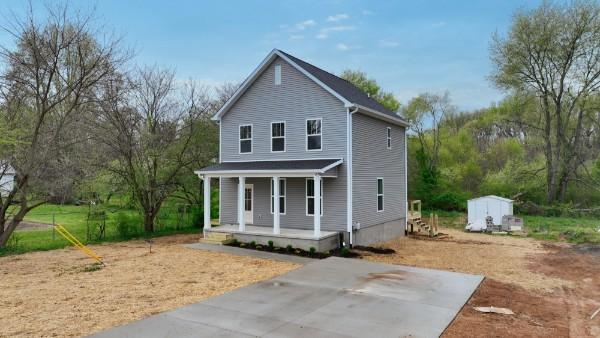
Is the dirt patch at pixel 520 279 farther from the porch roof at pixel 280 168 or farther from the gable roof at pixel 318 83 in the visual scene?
the gable roof at pixel 318 83

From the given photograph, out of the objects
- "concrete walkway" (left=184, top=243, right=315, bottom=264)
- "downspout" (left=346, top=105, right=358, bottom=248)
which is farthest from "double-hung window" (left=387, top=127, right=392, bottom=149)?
"concrete walkway" (left=184, top=243, right=315, bottom=264)

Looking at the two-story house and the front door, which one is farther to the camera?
the front door

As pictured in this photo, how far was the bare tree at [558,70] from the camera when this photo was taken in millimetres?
24297

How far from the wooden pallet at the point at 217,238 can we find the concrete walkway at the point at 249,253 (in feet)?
0.78

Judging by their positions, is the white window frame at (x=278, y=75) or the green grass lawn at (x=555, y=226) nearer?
the white window frame at (x=278, y=75)

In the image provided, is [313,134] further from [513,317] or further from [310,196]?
[513,317]

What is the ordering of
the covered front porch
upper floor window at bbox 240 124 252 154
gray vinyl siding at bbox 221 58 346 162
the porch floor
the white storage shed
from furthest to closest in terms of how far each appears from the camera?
the white storage shed < upper floor window at bbox 240 124 252 154 < gray vinyl siding at bbox 221 58 346 162 < the porch floor < the covered front porch

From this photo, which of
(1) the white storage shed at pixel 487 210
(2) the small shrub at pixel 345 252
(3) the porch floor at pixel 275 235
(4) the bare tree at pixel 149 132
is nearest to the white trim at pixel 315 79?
(3) the porch floor at pixel 275 235

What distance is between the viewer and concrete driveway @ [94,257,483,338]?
576 centimetres

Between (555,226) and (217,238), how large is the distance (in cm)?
1754

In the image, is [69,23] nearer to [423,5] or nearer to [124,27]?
[124,27]

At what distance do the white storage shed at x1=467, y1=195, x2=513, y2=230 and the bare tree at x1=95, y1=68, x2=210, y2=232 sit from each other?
1523cm

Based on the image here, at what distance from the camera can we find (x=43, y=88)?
507 inches

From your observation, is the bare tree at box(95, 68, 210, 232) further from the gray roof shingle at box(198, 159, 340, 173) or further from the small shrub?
the small shrub
